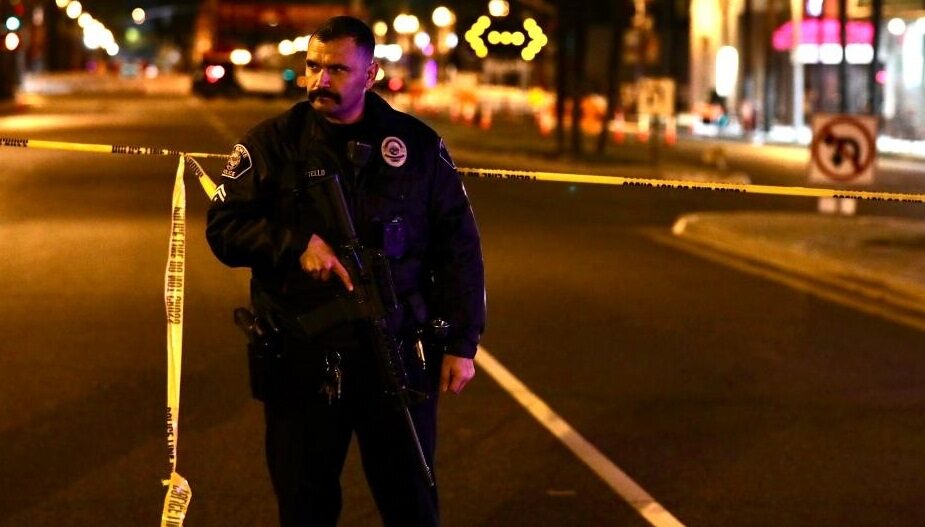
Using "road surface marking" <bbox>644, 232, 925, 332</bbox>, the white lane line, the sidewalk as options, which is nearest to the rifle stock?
the white lane line

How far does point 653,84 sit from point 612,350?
20.5 metres

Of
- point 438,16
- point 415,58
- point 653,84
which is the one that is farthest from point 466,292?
point 415,58

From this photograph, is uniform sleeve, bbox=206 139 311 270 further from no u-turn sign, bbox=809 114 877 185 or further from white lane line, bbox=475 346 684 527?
no u-turn sign, bbox=809 114 877 185

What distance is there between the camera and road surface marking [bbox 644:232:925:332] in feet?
42.5

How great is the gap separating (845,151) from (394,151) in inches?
546

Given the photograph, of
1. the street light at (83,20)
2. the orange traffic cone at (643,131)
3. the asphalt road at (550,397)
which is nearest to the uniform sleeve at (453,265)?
the asphalt road at (550,397)

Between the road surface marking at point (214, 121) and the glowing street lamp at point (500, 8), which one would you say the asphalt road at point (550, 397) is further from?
the glowing street lamp at point (500, 8)

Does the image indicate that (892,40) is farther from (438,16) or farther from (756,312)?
(756,312)

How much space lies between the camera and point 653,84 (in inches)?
1219

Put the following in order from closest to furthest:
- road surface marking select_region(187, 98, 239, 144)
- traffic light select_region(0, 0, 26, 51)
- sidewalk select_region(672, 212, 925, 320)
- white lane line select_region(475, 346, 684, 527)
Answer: white lane line select_region(475, 346, 684, 527) → sidewalk select_region(672, 212, 925, 320) → road surface marking select_region(187, 98, 239, 144) → traffic light select_region(0, 0, 26, 51)

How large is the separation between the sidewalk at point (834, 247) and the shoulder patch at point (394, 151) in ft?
29.5

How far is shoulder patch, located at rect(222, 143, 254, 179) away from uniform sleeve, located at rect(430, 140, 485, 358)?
0.51 meters

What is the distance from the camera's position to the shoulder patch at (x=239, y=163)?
4.66 m

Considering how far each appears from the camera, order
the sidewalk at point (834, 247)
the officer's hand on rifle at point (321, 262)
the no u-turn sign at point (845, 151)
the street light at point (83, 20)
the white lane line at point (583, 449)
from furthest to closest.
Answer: the street light at point (83, 20) < the no u-turn sign at point (845, 151) < the sidewalk at point (834, 247) < the white lane line at point (583, 449) < the officer's hand on rifle at point (321, 262)
